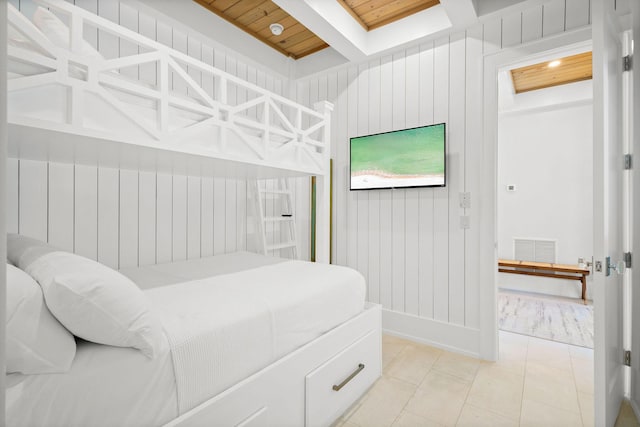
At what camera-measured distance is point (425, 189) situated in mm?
2627

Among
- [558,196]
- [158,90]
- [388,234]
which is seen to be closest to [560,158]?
[558,196]

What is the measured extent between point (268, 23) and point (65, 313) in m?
2.74

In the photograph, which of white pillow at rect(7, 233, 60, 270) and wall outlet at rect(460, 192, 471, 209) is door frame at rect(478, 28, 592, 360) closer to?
wall outlet at rect(460, 192, 471, 209)

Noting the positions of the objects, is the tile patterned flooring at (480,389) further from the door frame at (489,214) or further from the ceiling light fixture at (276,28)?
the ceiling light fixture at (276,28)

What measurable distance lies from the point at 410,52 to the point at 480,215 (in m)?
1.49

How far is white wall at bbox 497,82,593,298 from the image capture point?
392 cm

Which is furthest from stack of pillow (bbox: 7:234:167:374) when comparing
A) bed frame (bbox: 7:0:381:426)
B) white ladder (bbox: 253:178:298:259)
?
white ladder (bbox: 253:178:298:259)

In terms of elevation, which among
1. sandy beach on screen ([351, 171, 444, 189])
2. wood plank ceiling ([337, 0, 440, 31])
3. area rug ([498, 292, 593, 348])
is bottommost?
area rug ([498, 292, 593, 348])

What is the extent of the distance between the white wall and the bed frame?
9.93 ft

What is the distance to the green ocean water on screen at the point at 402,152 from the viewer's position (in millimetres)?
2518

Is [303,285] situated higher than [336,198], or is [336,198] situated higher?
[336,198]

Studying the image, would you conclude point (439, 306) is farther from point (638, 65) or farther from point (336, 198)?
point (638, 65)

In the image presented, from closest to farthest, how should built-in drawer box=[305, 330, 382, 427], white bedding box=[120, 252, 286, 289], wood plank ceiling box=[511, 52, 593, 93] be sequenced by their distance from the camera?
built-in drawer box=[305, 330, 382, 427] < white bedding box=[120, 252, 286, 289] < wood plank ceiling box=[511, 52, 593, 93]

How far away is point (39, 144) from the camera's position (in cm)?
127
